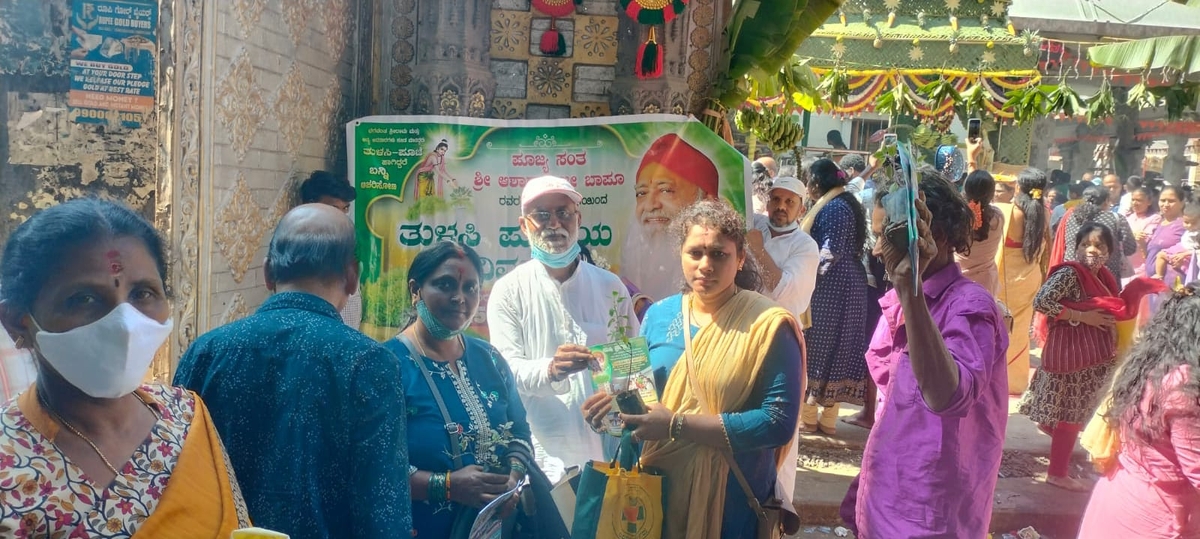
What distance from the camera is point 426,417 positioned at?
2.59 meters

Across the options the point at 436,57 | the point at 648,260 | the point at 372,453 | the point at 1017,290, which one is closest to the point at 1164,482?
the point at 648,260

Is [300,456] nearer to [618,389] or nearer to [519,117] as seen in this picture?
[618,389]

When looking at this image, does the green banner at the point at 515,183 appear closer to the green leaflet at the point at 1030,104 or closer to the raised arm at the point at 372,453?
the raised arm at the point at 372,453

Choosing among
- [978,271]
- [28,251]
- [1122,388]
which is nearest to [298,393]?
[28,251]

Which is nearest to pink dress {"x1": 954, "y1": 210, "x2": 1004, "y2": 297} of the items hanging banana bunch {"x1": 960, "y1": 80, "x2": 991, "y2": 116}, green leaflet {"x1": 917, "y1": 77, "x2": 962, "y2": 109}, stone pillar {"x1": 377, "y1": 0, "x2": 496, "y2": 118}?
stone pillar {"x1": 377, "y1": 0, "x2": 496, "y2": 118}

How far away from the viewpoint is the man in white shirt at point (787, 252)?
420cm

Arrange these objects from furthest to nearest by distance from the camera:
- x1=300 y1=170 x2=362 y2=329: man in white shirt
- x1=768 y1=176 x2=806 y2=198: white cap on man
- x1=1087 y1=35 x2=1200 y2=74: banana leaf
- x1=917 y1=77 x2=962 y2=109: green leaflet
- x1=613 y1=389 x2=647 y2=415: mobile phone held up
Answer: x1=917 y1=77 x2=962 y2=109: green leaflet
x1=1087 y1=35 x2=1200 y2=74: banana leaf
x1=768 y1=176 x2=806 y2=198: white cap on man
x1=300 y1=170 x2=362 y2=329: man in white shirt
x1=613 y1=389 x2=647 y2=415: mobile phone held up

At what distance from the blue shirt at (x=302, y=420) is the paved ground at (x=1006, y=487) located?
3.27 m

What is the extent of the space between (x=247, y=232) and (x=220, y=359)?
3.65 feet

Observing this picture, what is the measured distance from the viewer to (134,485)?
154 cm

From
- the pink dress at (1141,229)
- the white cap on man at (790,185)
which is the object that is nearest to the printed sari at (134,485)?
the white cap on man at (790,185)

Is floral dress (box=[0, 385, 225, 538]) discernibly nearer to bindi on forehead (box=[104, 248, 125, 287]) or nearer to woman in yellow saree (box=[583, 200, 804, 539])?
bindi on forehead (box=[104, 248, 125, 287])

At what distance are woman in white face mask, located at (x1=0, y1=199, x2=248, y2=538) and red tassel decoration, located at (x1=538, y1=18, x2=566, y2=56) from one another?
205cm

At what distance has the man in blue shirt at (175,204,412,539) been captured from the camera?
1950mm
